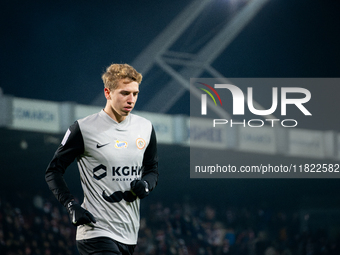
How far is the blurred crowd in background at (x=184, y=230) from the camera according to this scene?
30.0 ft

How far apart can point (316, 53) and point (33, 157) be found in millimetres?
8920

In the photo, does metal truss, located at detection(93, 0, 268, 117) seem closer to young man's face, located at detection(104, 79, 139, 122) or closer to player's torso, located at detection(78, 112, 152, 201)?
player's torso, located at detection(78, 112, 152, 201)

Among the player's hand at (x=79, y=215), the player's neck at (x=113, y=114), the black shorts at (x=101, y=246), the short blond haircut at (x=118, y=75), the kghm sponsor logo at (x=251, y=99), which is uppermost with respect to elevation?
the kghm sponsor logo at (x=251, y=99)

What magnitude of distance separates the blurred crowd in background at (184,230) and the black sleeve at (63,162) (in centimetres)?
741

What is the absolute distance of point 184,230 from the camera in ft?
34.3

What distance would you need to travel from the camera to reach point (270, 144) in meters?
11.9

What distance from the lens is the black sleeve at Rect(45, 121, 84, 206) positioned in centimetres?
219

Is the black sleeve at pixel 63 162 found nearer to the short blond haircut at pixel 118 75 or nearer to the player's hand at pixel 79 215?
the player's hand at pixel 79 215

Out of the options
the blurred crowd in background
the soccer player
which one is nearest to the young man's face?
the soccer player

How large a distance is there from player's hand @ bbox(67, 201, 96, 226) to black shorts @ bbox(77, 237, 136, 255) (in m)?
0.15

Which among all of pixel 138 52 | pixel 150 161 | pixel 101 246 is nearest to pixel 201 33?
pixel 138 52

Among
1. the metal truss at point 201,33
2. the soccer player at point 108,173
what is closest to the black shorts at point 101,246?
the soccer player at point 108,173

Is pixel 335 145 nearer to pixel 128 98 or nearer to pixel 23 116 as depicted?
pixel 23 116

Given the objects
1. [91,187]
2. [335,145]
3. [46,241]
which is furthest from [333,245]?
[91,187]
